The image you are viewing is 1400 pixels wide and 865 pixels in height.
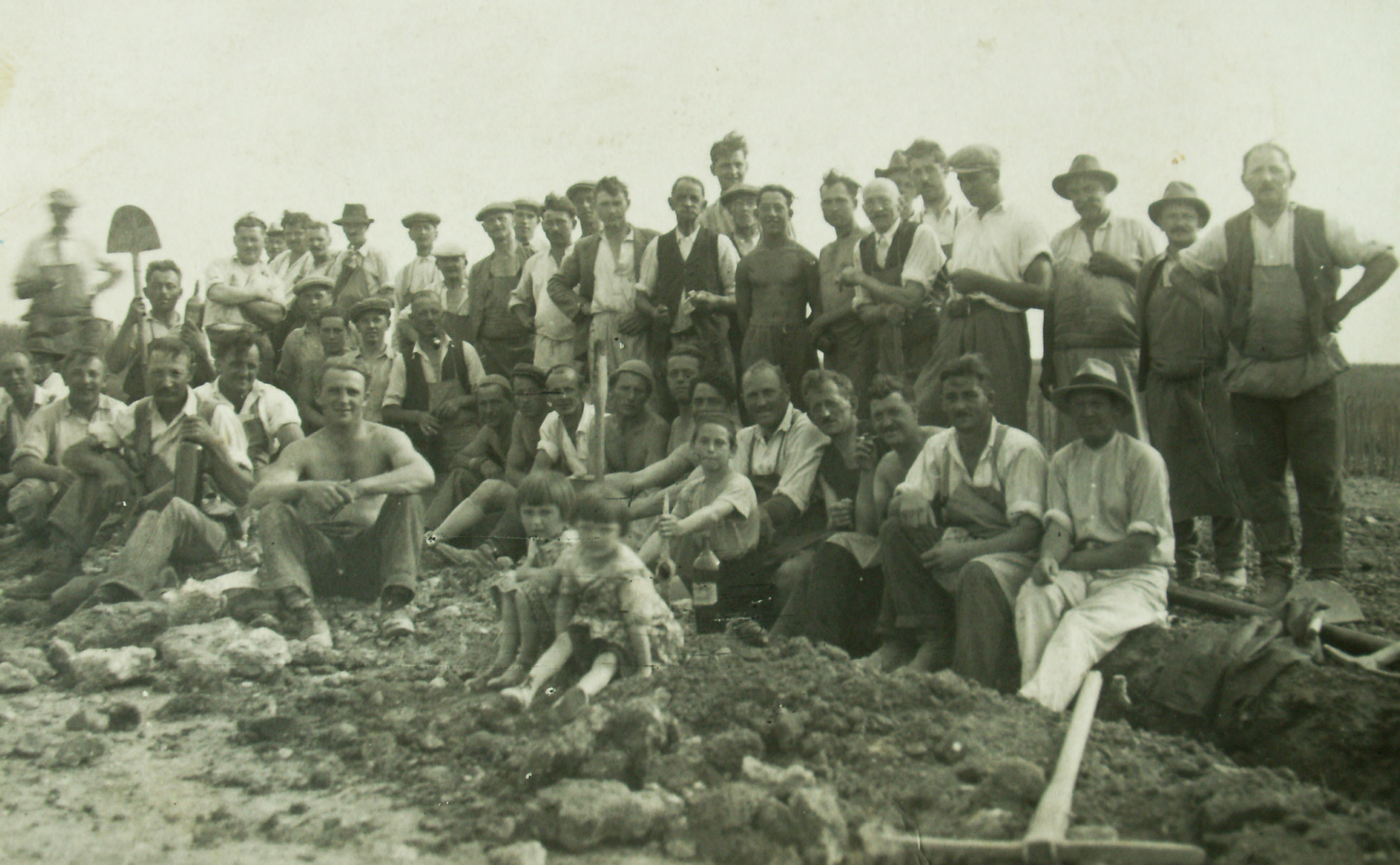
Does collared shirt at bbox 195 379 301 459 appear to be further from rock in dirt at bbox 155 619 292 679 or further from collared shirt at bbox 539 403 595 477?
rock in dirt at bbox 155 619 292 679

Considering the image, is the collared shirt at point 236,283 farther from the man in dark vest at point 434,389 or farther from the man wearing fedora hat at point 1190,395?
the man wearing fedora hat at point 1190,395

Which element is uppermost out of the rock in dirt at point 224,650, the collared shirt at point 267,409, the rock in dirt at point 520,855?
the collared shirt at point 267,409

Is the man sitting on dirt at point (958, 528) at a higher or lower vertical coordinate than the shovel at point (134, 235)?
lower

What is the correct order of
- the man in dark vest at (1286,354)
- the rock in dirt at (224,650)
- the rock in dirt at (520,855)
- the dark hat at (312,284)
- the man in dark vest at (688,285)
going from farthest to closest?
the dark hat at (312,284) < the man in dark vest at (688,285) < the rock in dirt at (224,650) < the man in dark vest at (1286,354) < the rock in dirt at (520,855)

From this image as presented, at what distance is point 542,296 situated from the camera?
22.1 ft

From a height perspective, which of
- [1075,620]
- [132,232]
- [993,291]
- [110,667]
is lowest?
[110,667]

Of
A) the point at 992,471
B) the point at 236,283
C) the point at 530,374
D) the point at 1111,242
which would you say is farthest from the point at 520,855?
the point at 236,283

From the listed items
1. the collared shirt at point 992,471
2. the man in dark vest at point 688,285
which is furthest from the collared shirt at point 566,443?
the collared shirt at point 992,471

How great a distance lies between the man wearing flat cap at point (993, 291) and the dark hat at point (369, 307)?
3.28m

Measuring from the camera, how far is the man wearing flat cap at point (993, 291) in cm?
514

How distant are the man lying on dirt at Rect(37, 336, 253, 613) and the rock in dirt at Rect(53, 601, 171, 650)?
0.76ft

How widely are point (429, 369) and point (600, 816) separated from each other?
400cm

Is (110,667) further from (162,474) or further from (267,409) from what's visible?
(267,409)

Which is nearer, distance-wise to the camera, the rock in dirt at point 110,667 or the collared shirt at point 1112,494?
the collared shirt at point 1112,494
